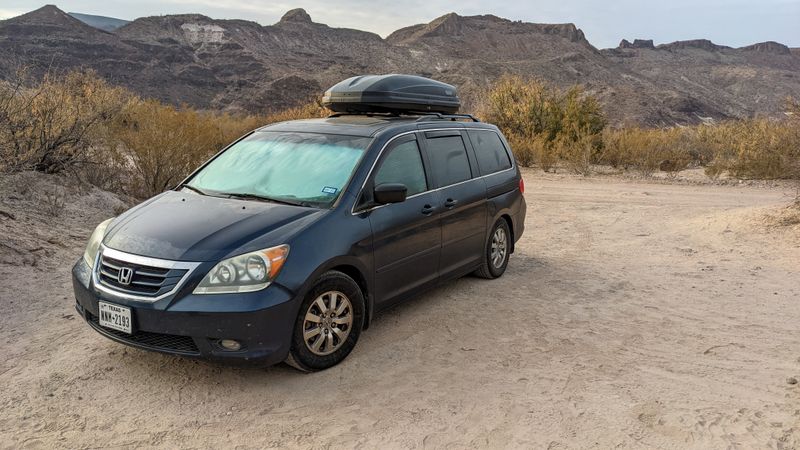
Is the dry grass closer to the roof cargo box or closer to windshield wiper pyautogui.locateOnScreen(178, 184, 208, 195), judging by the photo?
windshield wiper pyautogui.locateOnScreen(178, 184, 208, 195)

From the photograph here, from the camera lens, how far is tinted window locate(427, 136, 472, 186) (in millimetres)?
5805

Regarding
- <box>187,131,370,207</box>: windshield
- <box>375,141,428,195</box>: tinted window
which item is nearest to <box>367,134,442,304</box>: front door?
<box>375,141,428,195</box>: tinted window

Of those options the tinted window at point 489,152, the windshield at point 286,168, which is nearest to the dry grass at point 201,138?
the windshield at point 286,168

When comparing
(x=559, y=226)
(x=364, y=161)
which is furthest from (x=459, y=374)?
(x=559, y=226)

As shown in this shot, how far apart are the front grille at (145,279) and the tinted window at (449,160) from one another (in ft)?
8.50

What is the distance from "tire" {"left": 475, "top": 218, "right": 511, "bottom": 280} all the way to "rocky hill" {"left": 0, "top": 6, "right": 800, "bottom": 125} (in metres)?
45.8

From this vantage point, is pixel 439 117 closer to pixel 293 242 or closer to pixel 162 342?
pixel 293 242

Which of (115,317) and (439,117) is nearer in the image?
(115,317)

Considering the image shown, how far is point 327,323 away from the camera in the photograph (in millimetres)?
4410

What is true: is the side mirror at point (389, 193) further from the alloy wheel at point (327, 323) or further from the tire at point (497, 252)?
the tire at point (497, 252)

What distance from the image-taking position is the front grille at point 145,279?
3982 millimetres

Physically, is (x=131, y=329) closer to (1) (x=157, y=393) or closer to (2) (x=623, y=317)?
(1) (x=157, y=393)

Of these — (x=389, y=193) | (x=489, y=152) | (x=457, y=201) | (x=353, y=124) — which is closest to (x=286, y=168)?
(x=353, y=124)

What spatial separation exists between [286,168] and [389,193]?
93 cm
